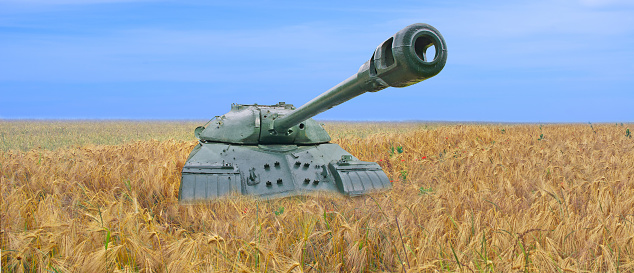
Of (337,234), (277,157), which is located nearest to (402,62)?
(337,234)

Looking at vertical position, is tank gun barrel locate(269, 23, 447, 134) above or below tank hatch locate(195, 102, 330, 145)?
above

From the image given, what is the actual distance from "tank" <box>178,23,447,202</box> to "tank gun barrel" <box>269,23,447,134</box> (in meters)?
0.02

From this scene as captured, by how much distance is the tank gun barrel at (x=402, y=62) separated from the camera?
3242 mm

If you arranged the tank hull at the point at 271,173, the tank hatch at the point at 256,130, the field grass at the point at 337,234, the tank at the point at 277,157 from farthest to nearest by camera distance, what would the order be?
the tank hatch at the point at 256,130
the tank hull at the point at 271,173
the tank at the point at 277,157
the field grass at the point at 337,234

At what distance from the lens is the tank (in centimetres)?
525

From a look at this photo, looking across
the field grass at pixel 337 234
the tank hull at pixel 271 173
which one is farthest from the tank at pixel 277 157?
the field grass at pixel 337 234

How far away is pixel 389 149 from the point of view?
1206 cm

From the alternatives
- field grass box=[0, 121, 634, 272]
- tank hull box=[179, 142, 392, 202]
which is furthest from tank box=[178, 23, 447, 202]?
field grass box=[0, 121, 634, 272]

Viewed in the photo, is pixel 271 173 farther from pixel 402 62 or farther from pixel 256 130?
pixel 402 62

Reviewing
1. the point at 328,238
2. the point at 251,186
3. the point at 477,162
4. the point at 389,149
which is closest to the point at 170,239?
the point at 328,238

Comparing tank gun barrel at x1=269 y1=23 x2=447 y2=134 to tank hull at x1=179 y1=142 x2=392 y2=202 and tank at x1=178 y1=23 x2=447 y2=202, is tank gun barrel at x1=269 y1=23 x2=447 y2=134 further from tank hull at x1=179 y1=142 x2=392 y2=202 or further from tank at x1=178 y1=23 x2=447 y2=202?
tank hull at x1=179 y1=142 x2=392 y2=202

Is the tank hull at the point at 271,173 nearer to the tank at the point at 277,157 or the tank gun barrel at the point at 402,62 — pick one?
the tank at the point at 277,157

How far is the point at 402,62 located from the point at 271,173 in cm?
305

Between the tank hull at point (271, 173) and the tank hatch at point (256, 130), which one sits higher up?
the tank hatch at point (256, 130)
